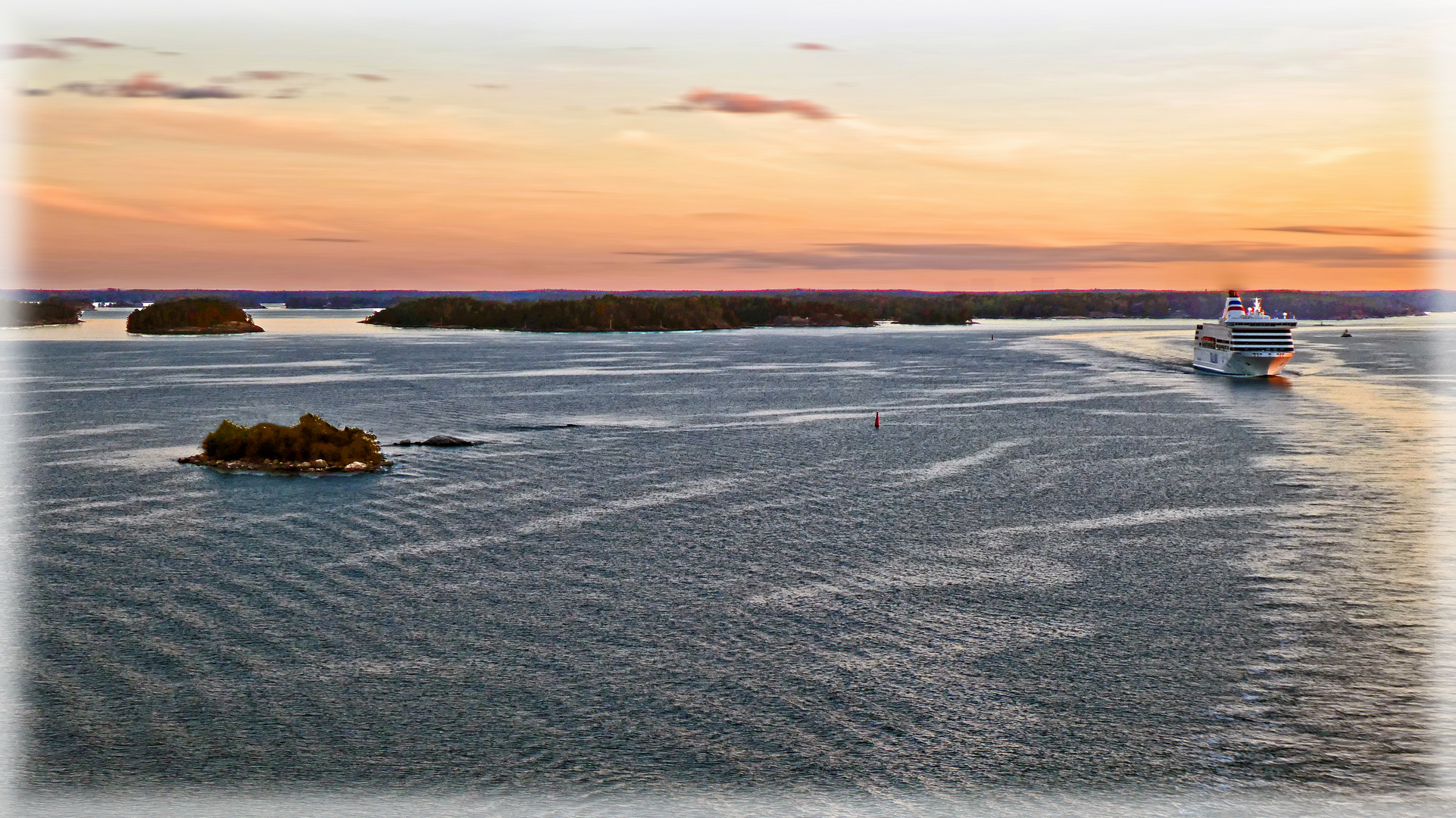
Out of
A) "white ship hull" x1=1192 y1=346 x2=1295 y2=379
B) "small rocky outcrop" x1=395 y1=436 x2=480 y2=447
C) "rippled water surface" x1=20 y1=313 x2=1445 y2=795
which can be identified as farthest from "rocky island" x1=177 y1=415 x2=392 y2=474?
"white ship hull" x1=1192 y1=346 x2=1295 y2=379

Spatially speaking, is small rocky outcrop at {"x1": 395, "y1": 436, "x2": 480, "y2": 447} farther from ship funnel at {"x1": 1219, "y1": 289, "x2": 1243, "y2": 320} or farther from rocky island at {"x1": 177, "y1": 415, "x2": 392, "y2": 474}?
ship funnel at {"x1": 1219, "y1": 289, "x2": 1243, "y2": 320}

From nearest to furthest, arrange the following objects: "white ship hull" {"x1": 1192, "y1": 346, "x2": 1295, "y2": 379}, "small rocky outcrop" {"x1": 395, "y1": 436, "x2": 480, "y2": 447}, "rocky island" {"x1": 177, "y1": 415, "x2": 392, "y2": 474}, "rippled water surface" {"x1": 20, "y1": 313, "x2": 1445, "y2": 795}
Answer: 1. "rippled water surface" {"x1": 20, "y1": 313, "x2": 1445, "y2": 795}
2. "rocky island" {"x1": 177, "y1": 415, "x2": 392, "y2": 474}
3. "small rocky outcrop" {"x1": 395, "y1": 436, "x2": 480, "y2": 447}
4. "white ship hull" {"x1": 1192, "y1": 346, "x2": 1295, "y2": 379}

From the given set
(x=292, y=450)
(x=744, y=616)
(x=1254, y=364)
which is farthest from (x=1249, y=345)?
(x=744, y=616)

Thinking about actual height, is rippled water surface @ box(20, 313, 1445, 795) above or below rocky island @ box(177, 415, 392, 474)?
below

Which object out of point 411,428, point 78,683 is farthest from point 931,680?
point 411,428

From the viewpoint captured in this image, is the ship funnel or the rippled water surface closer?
the rippled water surface

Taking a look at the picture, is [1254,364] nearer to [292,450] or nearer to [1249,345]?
[1249,345]

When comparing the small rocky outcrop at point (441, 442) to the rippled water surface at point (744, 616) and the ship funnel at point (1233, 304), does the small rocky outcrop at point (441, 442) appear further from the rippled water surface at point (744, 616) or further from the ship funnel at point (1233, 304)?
the ship funnel at point (1233, 304)
